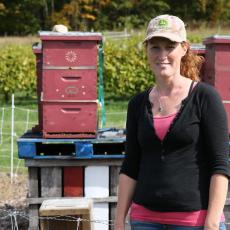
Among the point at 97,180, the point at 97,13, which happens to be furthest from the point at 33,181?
the point at 97,13

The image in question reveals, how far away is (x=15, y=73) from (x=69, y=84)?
16480 millimetres

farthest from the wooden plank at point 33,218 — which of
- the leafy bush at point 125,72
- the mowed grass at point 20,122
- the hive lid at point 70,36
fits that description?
the leafy bush at point 125,72

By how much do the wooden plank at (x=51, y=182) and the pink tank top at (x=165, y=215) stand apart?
2.77 meters

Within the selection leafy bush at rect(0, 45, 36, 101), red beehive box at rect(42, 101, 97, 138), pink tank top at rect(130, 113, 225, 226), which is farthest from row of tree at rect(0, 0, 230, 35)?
pink tank top at rect(130, 113, 225, 226)

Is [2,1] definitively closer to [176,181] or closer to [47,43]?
[47,43]

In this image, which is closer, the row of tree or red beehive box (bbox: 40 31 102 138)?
red beehive box (bbox: 40 31 102 138)

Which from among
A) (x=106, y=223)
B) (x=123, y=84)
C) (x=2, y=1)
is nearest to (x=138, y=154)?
(x=106, y=223)

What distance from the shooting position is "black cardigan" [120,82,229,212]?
2.74 metres

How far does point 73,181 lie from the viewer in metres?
5.66

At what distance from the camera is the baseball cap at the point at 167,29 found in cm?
281

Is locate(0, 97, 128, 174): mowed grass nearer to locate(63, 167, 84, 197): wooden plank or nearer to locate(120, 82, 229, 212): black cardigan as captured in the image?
locate(63, 167, 84, 197): wooden plank

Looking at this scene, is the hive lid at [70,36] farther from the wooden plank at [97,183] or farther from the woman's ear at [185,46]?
the woman's ear at [185,46]

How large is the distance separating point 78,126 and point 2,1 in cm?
3996

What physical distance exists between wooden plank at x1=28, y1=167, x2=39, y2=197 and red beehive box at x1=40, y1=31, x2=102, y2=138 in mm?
317
